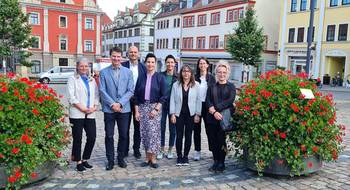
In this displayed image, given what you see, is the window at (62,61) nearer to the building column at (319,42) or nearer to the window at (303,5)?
the window at (303,5)

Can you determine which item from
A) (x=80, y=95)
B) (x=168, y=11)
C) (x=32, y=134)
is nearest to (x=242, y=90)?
(x=80, y=95)

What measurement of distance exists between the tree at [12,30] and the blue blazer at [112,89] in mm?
25576

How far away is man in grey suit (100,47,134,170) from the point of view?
18.4 feet

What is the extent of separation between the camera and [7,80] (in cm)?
477

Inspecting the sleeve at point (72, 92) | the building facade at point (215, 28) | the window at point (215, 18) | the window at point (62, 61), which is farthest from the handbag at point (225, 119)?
the window at point (62, 61)

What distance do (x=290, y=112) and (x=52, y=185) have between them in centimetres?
362

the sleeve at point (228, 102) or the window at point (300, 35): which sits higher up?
the window at point (300, 35)

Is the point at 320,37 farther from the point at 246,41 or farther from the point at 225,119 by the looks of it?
the point at 225,119

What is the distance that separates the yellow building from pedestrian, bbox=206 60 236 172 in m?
28.4

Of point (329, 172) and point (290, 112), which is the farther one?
point (329, 172)

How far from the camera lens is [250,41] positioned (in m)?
30.5

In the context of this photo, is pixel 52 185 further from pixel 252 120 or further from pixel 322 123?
pixel 322 123

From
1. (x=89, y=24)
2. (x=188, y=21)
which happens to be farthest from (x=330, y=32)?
(x=89, y=24)

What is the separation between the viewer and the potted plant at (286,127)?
502 cm
